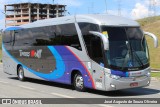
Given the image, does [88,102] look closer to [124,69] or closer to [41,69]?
[124,69]

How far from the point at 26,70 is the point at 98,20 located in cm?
802

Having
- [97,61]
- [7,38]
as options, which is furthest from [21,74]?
[97,61]

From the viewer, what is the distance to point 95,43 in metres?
15.2

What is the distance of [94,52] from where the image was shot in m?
15.3

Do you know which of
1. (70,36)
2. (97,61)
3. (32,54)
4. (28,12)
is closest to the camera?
(97,61)

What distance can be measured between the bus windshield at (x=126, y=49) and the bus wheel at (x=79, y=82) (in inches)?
88.1

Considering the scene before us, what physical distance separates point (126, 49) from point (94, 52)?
1236 millimetres

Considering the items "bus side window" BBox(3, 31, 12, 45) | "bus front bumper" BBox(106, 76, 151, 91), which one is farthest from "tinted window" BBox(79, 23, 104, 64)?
"bus side window" BBox(3, 31, 12, 45)

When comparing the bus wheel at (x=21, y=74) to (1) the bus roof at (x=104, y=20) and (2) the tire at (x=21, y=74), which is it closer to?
(2) the tire at (x=21, y=74)

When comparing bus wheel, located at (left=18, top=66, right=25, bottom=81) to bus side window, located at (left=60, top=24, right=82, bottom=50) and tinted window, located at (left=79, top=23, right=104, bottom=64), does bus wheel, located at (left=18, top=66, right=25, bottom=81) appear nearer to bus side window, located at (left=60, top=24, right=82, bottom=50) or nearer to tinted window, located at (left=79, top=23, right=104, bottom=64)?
bus side window, located at (left=60, top=24, right=82, bottom=50)

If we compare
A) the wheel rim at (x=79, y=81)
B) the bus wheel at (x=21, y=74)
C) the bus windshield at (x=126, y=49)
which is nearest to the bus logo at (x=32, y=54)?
the bus wheel at (x=21, y=74)

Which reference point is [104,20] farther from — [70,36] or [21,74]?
[21,74]

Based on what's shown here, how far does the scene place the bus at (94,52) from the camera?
1472cm

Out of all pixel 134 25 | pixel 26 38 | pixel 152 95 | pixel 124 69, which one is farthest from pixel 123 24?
pixel 26 38
